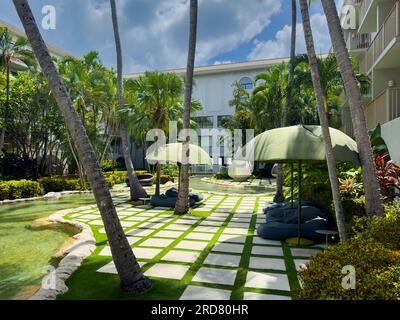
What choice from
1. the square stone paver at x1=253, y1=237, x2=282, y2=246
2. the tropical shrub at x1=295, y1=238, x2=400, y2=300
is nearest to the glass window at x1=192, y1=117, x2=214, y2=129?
the square stone paver at x1=253, y1=237, x2=282, y2=246

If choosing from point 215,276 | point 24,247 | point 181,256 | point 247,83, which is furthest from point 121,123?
point 247,83

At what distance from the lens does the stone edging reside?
4.54m

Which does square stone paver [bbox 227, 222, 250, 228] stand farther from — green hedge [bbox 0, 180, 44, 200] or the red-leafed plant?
green hedge [bbox 0, 180, 44, 200]

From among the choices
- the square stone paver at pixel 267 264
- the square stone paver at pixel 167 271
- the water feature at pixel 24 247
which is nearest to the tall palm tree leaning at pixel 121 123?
the water feature at pixel 24 247

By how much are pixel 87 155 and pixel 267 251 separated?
15.3ft

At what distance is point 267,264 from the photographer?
5957 millimetres

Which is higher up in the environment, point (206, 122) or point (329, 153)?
point (206, 122)

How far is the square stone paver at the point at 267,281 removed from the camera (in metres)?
4.89

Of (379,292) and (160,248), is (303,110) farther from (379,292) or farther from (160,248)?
(379,292)

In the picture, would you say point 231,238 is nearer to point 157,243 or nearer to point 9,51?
point 157,243

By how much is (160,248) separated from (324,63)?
13564mm

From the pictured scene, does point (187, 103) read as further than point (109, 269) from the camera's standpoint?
Yes

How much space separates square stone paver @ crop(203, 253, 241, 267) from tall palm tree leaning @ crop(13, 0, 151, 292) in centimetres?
184

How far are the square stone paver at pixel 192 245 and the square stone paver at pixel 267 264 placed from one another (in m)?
1.38
